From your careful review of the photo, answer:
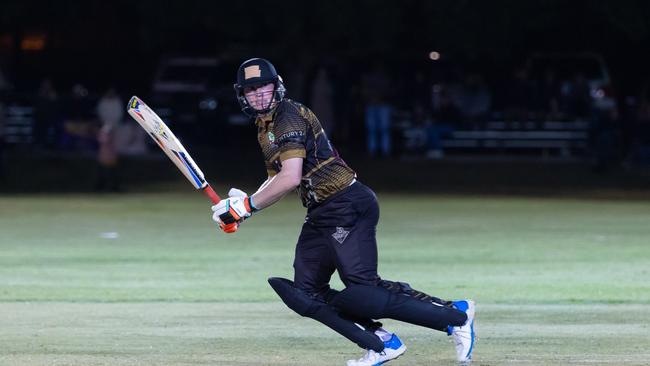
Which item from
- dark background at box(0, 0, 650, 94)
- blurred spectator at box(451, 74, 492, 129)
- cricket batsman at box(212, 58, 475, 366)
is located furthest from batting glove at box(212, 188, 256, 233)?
dark background at box(0, 0, 650, 94)

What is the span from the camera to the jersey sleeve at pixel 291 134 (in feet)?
27.9

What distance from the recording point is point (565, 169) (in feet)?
97.5

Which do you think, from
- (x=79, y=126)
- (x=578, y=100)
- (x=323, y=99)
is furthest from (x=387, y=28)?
(x=79, y=126)

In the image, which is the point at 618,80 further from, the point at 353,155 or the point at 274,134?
the point at 274,134

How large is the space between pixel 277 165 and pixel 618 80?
3144cm

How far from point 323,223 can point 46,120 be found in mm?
24416

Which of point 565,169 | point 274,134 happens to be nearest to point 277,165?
point 274,134

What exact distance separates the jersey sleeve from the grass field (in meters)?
1.48

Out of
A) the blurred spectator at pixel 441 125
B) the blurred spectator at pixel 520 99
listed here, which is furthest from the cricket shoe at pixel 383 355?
the blurred spectator at pixel 520 99

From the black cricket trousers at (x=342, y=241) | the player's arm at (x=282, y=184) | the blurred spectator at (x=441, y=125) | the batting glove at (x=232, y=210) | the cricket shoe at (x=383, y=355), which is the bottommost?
the blurred spectator at (x=441, y=125)

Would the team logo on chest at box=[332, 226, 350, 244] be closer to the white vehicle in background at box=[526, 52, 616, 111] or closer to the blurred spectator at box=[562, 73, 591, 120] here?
the white vehicle in background at box=[526, 52, 616, 111]

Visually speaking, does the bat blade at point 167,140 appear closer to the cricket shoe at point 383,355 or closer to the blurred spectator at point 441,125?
the cricket shoe at point 383,355

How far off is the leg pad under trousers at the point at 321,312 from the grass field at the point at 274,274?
52 centimetres

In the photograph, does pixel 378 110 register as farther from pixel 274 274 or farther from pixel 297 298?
pixel 297 298
